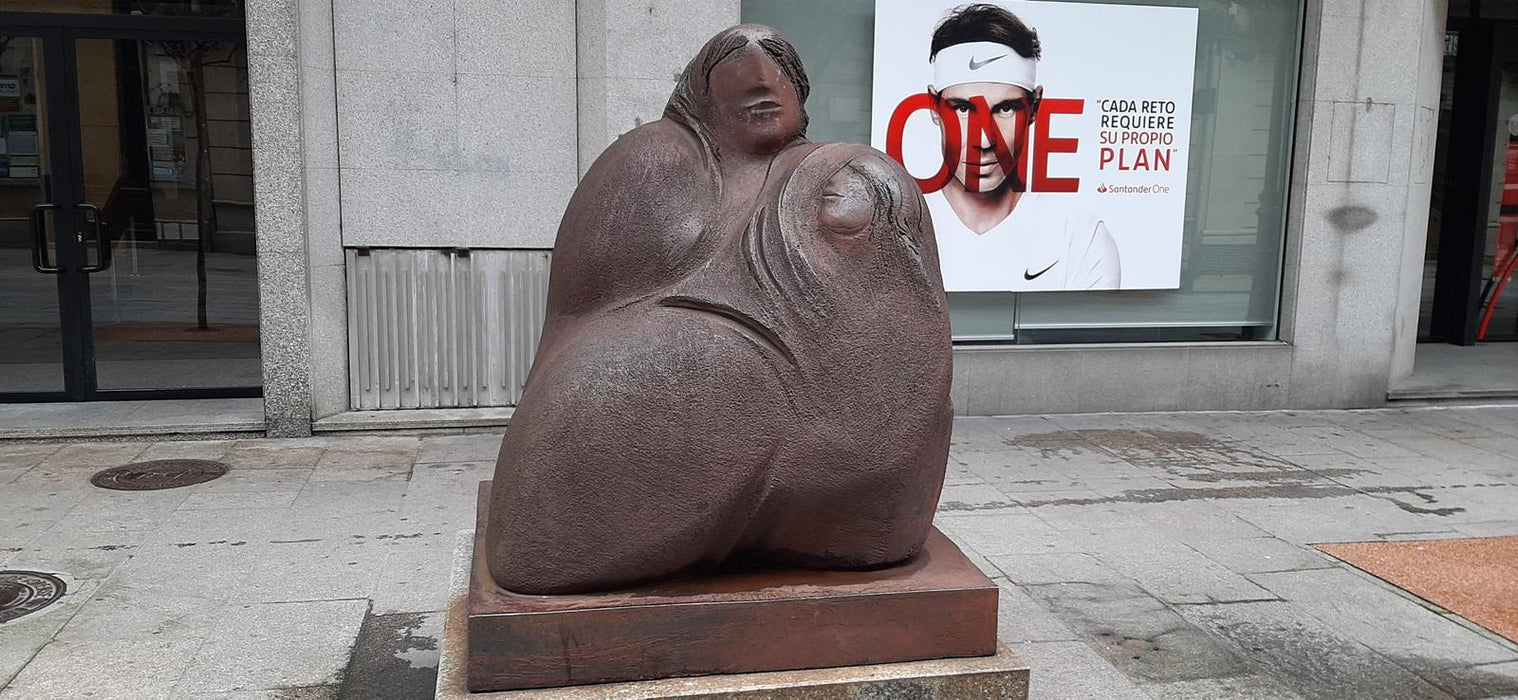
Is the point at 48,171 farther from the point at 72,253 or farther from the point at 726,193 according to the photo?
the point at 726,193

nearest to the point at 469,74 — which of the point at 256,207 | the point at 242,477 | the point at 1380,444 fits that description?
the point at 256,207

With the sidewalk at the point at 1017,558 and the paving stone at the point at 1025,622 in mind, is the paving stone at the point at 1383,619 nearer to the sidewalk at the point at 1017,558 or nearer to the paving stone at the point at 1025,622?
the sidewalk at the point at 1017,558

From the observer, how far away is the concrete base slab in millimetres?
2766

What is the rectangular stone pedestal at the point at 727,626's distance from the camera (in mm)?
2766

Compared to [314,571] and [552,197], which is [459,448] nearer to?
[552,197]

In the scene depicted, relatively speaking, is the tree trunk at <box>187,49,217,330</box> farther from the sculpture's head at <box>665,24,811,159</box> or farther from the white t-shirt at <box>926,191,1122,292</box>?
the sculpture's head at <box>665,24,811,159</box>

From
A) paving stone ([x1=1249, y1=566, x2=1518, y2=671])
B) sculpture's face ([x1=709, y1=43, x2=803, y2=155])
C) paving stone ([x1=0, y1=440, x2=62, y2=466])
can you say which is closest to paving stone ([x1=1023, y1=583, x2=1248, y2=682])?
paving stone ([x1=1249, y1=566, x2=1518, y2=671])

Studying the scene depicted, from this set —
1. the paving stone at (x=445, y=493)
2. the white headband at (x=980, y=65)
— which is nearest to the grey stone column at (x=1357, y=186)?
the white headband at (x=980, y=65)

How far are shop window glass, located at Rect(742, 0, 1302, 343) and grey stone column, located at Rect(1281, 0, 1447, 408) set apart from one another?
0.19 meters

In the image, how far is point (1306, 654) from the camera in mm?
4016

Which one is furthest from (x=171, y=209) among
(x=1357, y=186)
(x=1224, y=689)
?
(x=1357, y=186)

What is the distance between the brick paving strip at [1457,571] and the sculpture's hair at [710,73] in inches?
133

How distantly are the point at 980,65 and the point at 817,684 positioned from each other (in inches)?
226

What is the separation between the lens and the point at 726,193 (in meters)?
3.12
